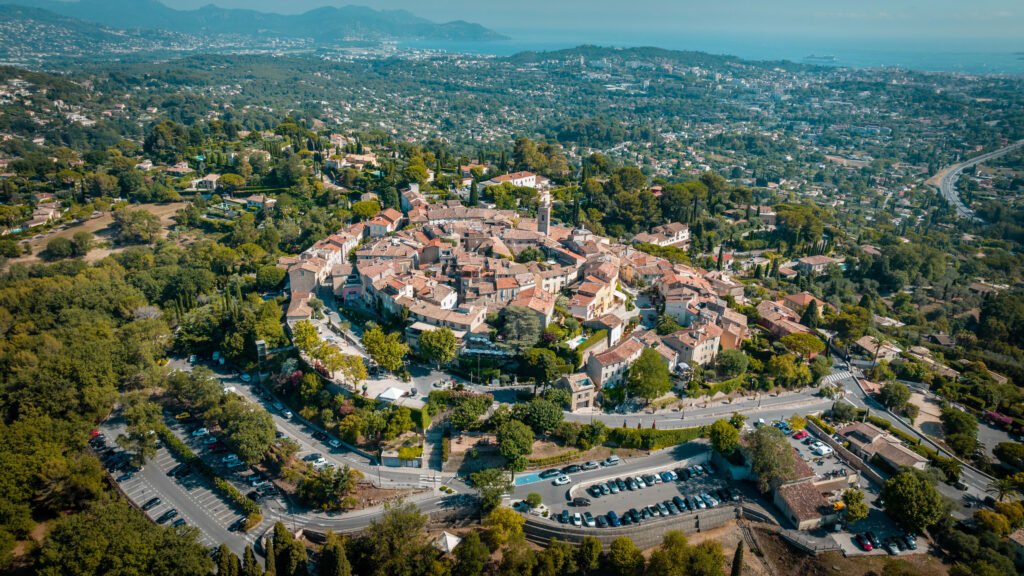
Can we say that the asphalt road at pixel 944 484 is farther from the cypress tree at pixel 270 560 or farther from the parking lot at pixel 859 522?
the cypress tree at pixel 270 560

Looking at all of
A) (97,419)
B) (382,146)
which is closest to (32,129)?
(382,146)

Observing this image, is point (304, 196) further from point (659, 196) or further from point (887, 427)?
point (887, 427)

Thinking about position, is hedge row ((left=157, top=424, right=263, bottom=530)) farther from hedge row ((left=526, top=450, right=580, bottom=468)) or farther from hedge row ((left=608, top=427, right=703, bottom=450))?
hedge row ((left=608, top=427, right=703, bottom=450))

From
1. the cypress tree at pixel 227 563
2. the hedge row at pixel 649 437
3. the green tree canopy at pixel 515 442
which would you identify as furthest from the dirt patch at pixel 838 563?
the cypress tree at pixel 227 563

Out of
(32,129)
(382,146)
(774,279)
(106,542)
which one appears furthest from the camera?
(32,129)

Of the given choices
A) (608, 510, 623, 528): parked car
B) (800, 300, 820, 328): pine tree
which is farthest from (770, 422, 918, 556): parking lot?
(800, 300, 820, 328): pine tree
